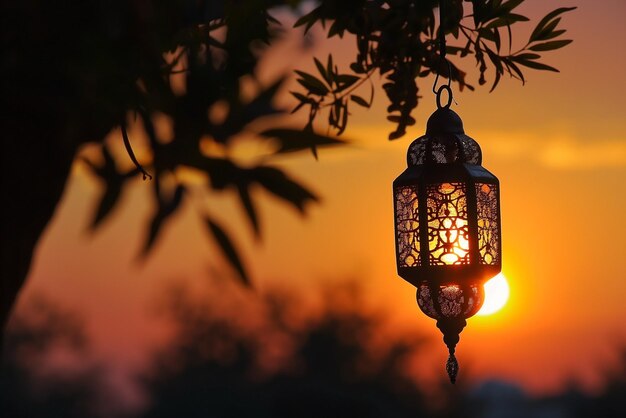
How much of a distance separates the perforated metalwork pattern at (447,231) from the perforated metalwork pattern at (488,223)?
0.07 meters

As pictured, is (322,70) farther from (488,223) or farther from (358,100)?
(488,223)

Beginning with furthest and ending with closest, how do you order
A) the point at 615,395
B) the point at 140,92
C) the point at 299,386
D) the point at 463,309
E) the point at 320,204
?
1. the point at 299,386
2. the point at 615,395
3. the point at 463,309
4. the point at 140,92
5. the point at 320,204

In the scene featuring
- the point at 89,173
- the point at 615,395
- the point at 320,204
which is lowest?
the point at 320,204

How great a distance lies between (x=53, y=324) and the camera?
135 feet

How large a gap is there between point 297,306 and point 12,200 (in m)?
40.3

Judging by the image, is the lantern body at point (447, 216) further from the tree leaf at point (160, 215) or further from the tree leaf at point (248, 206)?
the tree leaf at point (160, 215)

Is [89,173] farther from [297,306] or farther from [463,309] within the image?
[297,306]

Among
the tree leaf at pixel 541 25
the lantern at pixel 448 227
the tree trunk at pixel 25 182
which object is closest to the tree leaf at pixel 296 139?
the tree trunk at pixel 25 182

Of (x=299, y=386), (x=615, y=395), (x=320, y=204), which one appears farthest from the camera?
(x=299, y=386)

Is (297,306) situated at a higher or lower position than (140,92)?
higher

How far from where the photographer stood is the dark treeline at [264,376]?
41781 millimetres

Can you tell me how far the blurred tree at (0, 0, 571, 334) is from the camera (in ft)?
12.1

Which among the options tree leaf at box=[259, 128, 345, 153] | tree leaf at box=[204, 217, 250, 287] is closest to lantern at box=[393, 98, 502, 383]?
tree leaf at box=[259, 128, 345, 153]

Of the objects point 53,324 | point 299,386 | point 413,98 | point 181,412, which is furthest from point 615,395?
point 413,98
